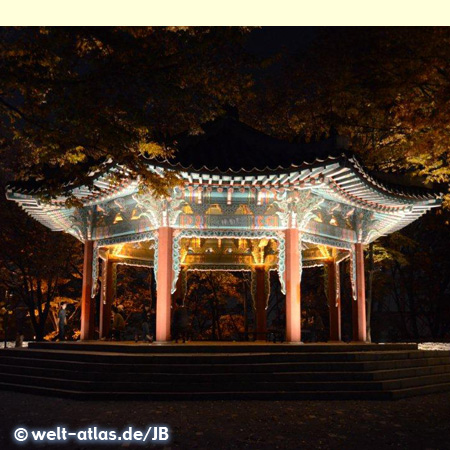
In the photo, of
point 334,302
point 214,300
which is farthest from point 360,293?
point 214,300

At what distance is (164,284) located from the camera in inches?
555

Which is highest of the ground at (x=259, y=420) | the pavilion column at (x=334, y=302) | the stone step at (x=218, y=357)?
the pavilion column at (x=334, y=302)

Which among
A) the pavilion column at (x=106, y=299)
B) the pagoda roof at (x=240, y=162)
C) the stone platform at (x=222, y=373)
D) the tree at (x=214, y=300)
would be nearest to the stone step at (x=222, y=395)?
the stone platform at (x=222, y=373)

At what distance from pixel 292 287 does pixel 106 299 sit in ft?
25.0

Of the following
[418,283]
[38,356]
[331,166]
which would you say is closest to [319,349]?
[331,166]

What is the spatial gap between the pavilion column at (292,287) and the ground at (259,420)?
368 centimetres

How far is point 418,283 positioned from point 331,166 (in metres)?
19.1

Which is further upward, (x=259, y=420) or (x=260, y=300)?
(x=260, y=300)

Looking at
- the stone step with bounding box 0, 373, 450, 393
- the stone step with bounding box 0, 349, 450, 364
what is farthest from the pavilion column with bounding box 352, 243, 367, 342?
the stone step with bounding box 0, 373, 450, 393

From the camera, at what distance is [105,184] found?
14.6m

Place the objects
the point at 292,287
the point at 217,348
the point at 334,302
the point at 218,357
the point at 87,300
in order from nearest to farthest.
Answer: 1. the point at 218,357
2. the point at 217,348
3. the point at 292,287
4. the point at 87,300
5. the point at 334,302

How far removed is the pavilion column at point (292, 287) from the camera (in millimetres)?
14188

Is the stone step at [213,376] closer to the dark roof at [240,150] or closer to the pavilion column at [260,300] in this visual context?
the dark roof at [240,150]
